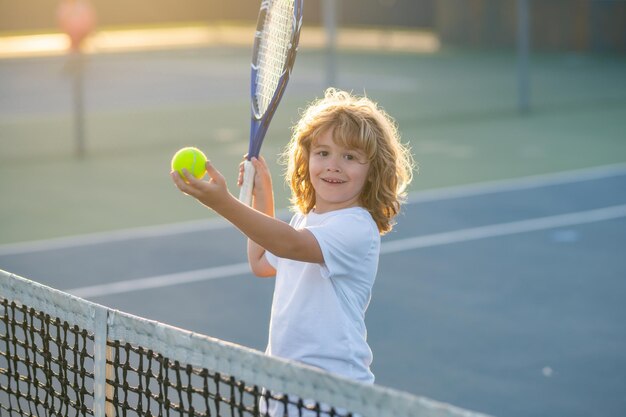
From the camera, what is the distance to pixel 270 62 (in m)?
4.35

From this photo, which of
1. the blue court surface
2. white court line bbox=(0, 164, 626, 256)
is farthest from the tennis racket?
white court line bbox=(0, 164, 626, 256)

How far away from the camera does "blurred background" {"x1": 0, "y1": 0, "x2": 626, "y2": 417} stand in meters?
7.11

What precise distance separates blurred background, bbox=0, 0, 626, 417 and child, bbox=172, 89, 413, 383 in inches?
103

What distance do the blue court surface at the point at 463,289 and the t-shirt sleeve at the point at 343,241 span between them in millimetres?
2638

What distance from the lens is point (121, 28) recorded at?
110ft

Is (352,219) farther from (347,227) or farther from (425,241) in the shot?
(425,241)

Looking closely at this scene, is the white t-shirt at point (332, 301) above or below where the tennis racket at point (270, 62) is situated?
below

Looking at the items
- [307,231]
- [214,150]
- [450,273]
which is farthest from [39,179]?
[307,231]

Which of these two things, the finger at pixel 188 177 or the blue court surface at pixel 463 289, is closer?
the finger at pixel 188 177

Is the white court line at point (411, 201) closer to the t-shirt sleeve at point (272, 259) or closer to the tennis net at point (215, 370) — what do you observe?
the tennis net at point (215, 370)

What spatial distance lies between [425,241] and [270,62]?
552 centimetres

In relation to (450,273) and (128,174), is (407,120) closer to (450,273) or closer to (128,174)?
(128,174)

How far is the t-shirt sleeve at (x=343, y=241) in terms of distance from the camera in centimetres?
356

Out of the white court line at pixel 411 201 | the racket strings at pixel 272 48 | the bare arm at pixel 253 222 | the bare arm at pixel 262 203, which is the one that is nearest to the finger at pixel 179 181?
the bare arm at pixel 253 222
